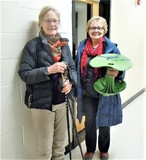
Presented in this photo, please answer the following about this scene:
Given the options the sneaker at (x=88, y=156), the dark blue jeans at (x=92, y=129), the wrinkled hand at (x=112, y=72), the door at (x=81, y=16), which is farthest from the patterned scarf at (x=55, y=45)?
the sneaker at (x=88, y=156)

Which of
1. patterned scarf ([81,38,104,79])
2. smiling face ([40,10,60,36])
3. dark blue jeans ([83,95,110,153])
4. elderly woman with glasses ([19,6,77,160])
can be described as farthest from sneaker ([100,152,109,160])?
smiling face ([40,10,60,36])

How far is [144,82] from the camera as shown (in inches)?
203

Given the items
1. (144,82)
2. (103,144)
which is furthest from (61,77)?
(144,82)

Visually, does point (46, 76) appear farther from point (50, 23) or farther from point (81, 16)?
point (81, 16)

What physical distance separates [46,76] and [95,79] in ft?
2.06

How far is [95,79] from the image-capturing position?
2.21 meters

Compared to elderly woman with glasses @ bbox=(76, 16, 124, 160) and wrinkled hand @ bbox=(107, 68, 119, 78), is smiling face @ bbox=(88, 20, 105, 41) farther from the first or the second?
wrinkled hand @ bbox=(107, 68, 119, 78)

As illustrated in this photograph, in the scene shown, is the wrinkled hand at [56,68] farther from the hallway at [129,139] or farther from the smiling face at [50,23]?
the hallway at [129,139]

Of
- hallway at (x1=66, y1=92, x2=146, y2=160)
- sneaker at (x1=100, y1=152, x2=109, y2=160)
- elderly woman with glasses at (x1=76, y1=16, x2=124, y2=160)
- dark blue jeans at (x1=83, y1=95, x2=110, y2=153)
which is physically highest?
Answer: elderly woman with glasses at (x1=76, y1=16, x2=124, y2=160)

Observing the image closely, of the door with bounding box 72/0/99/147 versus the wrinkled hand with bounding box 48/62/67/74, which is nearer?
the wrinkled hand with bounding box 48/62/67/74

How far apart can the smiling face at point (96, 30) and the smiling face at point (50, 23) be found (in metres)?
0.46

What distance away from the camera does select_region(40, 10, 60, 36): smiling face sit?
1781mm

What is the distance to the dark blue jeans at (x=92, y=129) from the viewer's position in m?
2.31

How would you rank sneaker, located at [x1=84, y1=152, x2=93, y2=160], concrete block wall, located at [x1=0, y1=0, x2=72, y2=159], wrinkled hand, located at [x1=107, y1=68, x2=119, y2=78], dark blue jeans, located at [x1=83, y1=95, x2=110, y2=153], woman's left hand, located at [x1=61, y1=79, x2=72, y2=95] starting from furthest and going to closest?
sneaker, located at [x1=84, y1=152, x2=93, y2=160] → dark blue jeans, located at [x1=83, y1=95, x2=110, y2=153] → wrinkled hand, located at [x1=107, y1=68, x2=119, y2=78] → woman's left hand, located at [x1=61, y1=79, x2=72, y2=95] → concrete block wall, located at [x1=0, y1=0, x2=72, y2=159]
